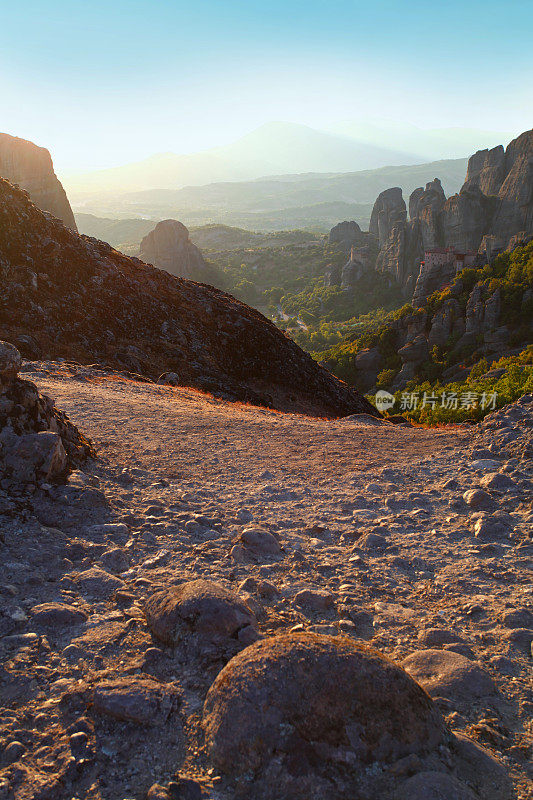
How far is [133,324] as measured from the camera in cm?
2247

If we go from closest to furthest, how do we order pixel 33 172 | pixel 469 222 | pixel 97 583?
pixel 97 583
pixel 33 172
pixel 469 222

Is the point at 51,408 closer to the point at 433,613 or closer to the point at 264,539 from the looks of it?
the point at 264,539

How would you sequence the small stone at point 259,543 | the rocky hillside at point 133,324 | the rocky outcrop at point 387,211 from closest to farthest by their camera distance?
the small stone at point 259,543 → the rocky hillside at point 133,324 → the rocky outcrop at point 387,211

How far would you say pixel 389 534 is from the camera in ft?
19.2

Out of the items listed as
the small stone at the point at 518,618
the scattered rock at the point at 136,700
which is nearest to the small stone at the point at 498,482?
the small stone at the point at 518,618

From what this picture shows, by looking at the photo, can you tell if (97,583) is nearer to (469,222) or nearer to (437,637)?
(437,637)

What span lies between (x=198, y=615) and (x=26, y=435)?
11.2 ft

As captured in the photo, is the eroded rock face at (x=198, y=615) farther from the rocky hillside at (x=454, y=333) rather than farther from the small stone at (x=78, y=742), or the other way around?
the rocky hillside at (x=454, y=333)

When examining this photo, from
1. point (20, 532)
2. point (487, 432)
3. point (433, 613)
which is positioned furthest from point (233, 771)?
point (487, 432)

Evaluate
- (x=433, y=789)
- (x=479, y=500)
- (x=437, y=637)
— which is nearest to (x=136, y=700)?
(x=433, y=789)

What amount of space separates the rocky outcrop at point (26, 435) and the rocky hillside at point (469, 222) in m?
61.0

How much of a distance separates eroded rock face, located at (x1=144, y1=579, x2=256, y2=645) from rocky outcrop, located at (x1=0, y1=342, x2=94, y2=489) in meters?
2.60

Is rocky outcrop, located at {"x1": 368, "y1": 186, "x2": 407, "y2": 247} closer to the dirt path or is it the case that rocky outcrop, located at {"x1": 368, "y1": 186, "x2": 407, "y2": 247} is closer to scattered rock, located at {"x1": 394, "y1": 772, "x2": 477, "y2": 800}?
the dirt path

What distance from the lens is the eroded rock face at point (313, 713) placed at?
8.53ft
